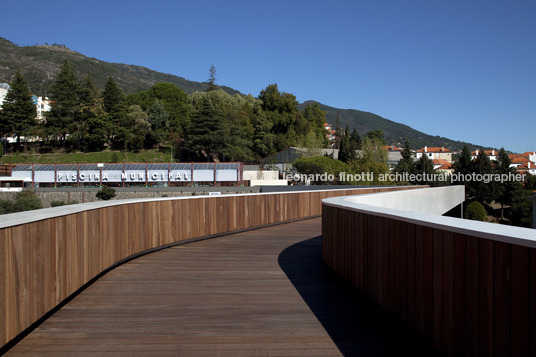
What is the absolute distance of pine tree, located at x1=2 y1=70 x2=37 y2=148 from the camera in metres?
88.8

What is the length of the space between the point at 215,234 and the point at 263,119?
83.1 meters

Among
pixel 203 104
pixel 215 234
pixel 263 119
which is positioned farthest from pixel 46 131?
pixel 215 234

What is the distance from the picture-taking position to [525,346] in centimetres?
247

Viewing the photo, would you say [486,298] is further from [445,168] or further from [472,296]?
[445,168]

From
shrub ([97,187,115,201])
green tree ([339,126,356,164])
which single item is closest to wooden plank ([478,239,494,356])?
shrub ([97,187,115,201])

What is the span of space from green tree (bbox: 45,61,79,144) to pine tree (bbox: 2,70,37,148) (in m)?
3.62

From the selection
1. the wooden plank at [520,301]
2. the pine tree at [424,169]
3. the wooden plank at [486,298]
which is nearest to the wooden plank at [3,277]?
the wooden plank at [486,298]

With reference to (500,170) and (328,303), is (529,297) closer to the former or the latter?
(328,303)

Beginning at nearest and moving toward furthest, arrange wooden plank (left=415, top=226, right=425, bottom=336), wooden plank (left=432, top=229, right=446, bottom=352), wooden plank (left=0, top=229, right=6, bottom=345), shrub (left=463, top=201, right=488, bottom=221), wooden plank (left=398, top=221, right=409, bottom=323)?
wooden plank (left=432, top=229, right=446, bottom=352) → wooden plank (left=0, top=229, right=6, bottom=345) → wooden plank (left=415, top=226, right=425, bottom=336) → wooden plank (left=398, top=221, right=409, bottom=323) → shrub (left=463, top=201, right=488, bottom=221)

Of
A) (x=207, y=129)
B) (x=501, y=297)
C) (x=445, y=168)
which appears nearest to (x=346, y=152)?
(x=207, y=129)

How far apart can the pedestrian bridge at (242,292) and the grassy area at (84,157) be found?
8395 cm

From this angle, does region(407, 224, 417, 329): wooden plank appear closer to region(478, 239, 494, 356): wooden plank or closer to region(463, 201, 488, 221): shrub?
region(478, 239, 494, 356): wooden plank

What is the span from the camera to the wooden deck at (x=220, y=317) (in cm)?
379

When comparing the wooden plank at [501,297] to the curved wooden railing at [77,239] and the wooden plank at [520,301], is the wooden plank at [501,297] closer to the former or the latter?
the wooden plank at [520,301]
